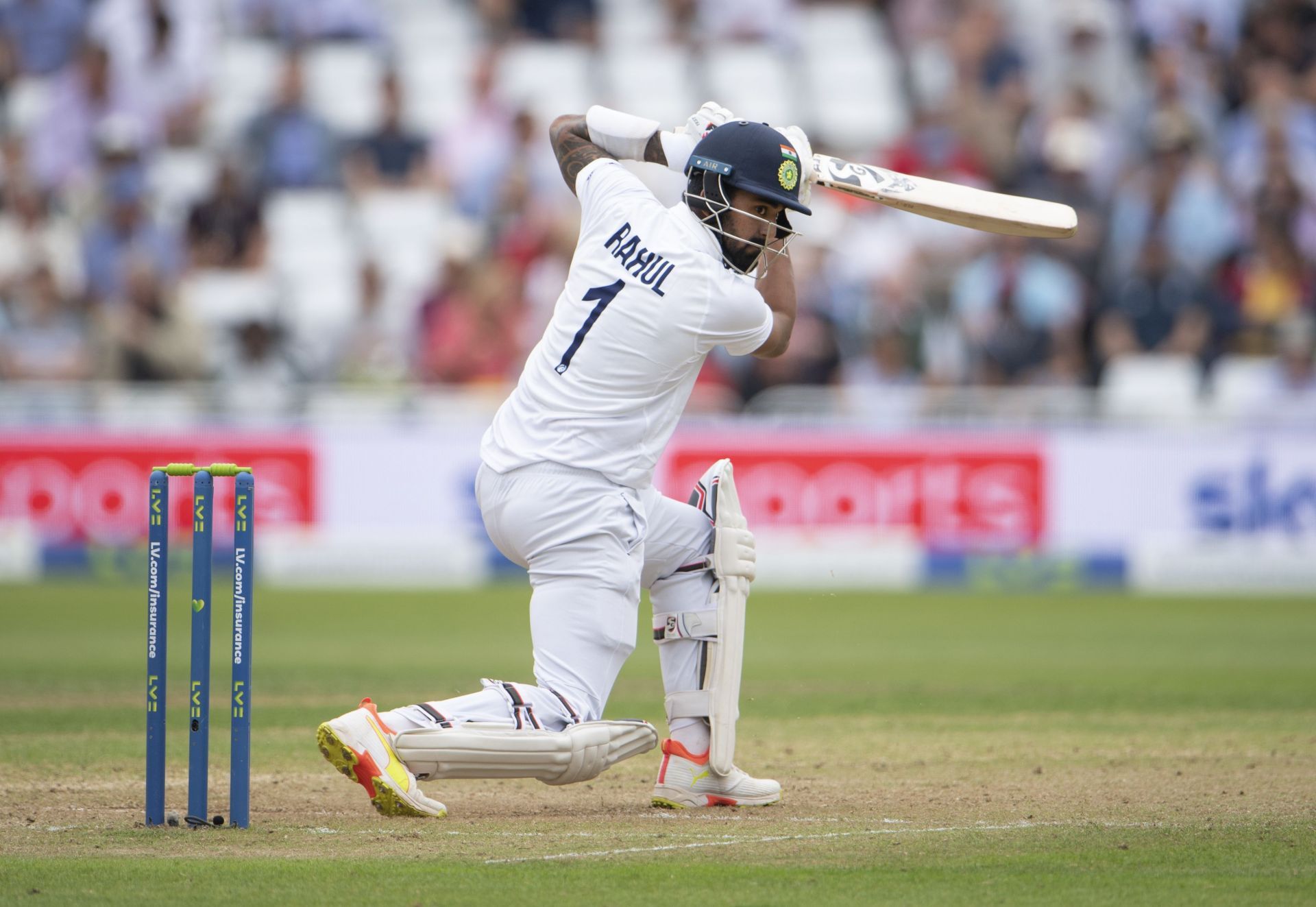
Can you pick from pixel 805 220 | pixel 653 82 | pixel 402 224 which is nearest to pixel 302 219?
pixel 402 224

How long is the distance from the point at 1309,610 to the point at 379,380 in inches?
269

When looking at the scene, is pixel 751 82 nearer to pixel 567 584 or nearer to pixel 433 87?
pixel 433 87

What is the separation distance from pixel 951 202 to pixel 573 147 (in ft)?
3.97

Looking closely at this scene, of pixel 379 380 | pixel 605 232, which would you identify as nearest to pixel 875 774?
pixel 605 232

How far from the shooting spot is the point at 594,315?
5.10 metres

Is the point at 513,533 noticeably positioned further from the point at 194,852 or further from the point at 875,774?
the point at 875,774

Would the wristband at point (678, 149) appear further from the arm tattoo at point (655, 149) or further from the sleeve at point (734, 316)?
the sleeve at point (734, 316)

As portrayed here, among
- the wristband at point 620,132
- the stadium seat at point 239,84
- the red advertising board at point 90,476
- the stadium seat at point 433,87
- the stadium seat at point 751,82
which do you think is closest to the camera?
the wristband at point 620,132

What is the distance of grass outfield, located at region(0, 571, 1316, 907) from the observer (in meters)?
4.23

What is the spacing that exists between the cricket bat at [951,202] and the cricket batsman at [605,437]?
33 cm

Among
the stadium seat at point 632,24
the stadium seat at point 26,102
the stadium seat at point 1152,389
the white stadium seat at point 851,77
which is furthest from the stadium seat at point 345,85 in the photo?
the stadium seat at point 1152,389

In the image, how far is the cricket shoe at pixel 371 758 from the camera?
15.4 ft

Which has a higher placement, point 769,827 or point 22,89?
point 22,89

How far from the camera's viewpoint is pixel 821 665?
952 cm
